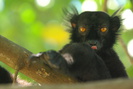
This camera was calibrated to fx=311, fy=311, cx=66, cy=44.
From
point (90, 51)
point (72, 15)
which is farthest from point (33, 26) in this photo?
point (90, 51)

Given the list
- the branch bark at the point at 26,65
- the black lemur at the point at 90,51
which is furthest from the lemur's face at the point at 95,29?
the branch bark at the point at 26,65

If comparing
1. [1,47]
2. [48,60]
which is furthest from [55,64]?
[1,47]

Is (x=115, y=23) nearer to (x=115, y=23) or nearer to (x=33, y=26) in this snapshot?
(x=115, y=23)

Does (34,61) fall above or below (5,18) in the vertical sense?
above

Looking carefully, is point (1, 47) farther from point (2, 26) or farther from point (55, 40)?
point (2, 26)

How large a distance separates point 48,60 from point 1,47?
688 millimetres

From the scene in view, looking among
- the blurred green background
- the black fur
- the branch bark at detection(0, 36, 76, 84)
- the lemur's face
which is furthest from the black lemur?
the blurred green background

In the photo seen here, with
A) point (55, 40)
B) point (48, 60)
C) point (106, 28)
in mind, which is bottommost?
point (55, 40)

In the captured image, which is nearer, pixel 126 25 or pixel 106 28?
pixel 106 28

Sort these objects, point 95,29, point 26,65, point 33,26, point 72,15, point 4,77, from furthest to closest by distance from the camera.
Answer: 1. point 33,26
2. point 72,15
3. point 95,29
4. point 4,77
5. point 26,65

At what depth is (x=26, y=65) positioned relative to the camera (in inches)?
157

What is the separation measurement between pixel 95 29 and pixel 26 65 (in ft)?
6.53

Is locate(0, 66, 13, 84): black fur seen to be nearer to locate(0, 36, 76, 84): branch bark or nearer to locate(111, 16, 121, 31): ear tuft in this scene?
locate(0, 36, 76, 84): branch bark

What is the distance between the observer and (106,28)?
585 centimetres
